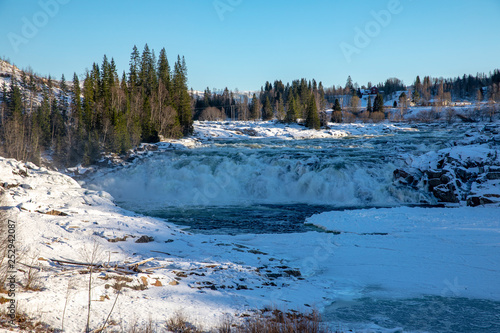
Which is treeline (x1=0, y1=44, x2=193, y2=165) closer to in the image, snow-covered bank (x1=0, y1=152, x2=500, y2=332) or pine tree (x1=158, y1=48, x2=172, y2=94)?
pine tree (x1=158, y1=48, x2=172, y2=94)

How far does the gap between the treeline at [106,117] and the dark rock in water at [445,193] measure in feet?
94.3

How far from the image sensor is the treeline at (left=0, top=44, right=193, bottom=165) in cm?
3566

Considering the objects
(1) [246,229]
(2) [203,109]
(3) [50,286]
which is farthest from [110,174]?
(2) [203,109]

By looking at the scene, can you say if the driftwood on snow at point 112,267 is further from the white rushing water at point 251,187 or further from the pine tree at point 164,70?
the pine tree at point 164,70

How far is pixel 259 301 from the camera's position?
6527mm

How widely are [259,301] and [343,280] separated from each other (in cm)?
291

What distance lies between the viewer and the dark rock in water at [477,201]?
16.2 meters

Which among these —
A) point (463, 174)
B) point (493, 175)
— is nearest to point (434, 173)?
point (463, 174)

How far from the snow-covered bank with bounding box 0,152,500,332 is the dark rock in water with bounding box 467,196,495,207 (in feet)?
6.91

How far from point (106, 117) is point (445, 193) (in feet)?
136

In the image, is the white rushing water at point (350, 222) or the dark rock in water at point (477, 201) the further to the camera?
the dark rock in water at point (477, 201)

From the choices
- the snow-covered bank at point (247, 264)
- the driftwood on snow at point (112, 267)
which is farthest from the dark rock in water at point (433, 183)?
the driftwood on snow at point (112, 267)

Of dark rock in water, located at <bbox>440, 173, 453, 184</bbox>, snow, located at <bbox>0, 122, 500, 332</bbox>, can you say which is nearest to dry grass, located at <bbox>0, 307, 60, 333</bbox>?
snow, located at <bbox>0, 122, 500, 332</bbox>

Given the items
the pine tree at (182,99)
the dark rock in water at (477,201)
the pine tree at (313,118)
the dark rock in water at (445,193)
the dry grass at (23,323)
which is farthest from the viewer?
the pine tree at (313,118)
